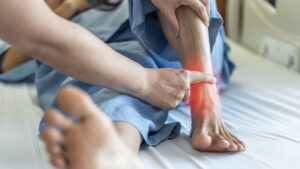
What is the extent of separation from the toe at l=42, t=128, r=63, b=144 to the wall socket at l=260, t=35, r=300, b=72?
3.31ft

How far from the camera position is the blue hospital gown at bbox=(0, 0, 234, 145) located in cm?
75

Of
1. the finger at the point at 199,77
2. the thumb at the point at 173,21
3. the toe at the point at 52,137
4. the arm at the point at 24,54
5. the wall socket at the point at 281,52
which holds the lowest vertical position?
the wall socket at the point at 281,52

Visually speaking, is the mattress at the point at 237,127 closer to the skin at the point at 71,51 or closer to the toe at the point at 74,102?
the skin at the point at 71,51

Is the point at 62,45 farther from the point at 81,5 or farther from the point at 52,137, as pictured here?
the point at 81,5

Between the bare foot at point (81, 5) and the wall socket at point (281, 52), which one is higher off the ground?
the bare foot at point (81, 5)

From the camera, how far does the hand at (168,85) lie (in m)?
0.76

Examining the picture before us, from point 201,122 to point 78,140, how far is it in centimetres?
38

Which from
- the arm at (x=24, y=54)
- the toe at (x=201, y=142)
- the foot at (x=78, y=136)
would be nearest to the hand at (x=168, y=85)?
the toe at (x=201, y=142)

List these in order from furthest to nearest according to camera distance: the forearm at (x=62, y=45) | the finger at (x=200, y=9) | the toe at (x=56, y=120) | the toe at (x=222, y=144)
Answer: the finger at (x=200, y=9) < the toe at (x=222, y=144) < the forearm at (x=62, y=45) < the toe at (x=56, y=120)

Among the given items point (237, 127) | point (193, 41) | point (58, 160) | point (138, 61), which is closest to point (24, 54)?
point (138, 61)

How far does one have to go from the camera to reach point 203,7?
833 millimetres

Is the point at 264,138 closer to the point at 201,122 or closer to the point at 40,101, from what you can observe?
the point at 201,122

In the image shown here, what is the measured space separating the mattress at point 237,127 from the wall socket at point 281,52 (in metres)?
0.06

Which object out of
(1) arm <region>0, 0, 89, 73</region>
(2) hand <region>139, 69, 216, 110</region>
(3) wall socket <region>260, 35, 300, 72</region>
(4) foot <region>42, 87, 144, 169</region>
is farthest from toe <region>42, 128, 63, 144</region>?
(3) wall socket <region>260, 35, 300, 72</region>
